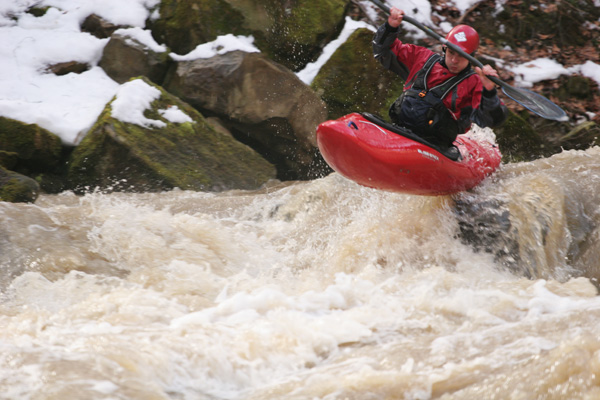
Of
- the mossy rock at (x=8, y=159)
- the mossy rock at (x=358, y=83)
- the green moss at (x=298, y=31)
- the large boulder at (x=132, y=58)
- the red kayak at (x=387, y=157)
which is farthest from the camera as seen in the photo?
the green moss at (x=298, y=31)

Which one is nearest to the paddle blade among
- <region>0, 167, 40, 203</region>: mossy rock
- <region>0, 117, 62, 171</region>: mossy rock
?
<region>0, 167, 40, 203</region>: mossy rock

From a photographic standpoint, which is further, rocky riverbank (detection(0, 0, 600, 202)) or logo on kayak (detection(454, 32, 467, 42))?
rocky riverbank (detection(0, 0, 600, 202))

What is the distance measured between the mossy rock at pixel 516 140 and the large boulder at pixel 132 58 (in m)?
4.35

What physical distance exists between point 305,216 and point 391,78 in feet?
10.9

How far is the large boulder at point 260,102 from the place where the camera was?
22.8 ft

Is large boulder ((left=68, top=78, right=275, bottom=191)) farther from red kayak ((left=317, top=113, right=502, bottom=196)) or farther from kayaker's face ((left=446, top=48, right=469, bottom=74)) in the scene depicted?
kayaker's face ((left=446, top=48, right=469, bottom=74))

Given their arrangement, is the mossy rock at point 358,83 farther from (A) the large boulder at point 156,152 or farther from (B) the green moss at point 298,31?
(A) the large boulder at point 156,152

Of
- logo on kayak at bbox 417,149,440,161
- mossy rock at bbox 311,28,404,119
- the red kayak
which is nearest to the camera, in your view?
the red kayak

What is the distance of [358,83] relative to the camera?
24.9 feet

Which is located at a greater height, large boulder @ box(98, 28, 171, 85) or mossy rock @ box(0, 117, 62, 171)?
large boulder @ box(98, 28, 171, 85)

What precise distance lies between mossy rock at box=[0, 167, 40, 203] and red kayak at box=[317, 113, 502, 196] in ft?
8.30

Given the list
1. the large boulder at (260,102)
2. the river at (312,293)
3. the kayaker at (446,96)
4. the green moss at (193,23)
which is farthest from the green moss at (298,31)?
the kayaker at (446,96)

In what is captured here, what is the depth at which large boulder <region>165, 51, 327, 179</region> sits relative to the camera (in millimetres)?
6961

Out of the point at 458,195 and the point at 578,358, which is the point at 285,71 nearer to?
the point at 458,195
